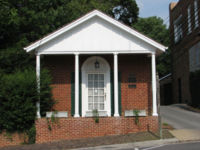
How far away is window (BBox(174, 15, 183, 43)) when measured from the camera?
27.5 m

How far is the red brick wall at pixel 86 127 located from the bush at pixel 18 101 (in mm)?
651

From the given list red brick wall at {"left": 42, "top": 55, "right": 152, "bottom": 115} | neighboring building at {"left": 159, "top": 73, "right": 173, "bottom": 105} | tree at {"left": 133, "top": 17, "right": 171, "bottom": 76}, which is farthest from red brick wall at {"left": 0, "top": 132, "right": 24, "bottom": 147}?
tree at {"left": 133, "top": 17, "right": 171, "bottom": 76}

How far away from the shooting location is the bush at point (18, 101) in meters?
12.6

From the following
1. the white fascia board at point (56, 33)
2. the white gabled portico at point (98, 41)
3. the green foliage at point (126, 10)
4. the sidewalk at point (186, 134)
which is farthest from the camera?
the green foliage at point (126, 10)

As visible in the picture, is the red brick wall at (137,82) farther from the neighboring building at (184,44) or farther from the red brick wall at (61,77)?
the neighboring building at (184,44)

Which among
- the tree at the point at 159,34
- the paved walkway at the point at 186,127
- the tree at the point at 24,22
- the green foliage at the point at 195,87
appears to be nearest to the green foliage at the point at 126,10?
the tree at the point at 159,34

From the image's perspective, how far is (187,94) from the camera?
24969 millimetres

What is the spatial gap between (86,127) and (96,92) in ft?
8.23

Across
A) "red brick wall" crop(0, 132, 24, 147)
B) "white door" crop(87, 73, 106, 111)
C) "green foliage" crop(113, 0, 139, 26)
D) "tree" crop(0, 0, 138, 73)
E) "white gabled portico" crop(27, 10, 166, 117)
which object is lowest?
"red brick wall" crop(0, 132, 24, 147)

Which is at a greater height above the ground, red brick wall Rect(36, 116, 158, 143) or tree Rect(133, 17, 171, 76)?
tree Rect(133, 17, 171, 76)

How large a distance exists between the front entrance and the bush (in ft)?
8.27

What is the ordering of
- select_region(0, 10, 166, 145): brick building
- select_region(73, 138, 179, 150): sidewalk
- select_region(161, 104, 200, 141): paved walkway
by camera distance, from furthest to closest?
select_region(0, 10, 166, 145): brick building < select_region(161, 104, 200, 141): paved walkway < select_region(73, 138, 179, 150): sidewalk

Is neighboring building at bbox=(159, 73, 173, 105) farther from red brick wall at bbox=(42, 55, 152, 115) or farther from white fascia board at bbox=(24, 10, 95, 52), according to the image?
white fascia board at bbox=(24, 10, 95, 52)

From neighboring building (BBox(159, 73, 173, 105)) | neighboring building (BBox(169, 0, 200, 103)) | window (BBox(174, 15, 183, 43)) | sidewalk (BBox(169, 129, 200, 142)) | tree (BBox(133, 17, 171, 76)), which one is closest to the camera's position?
sidewalk (BBox(169, 129, 200, 142))
